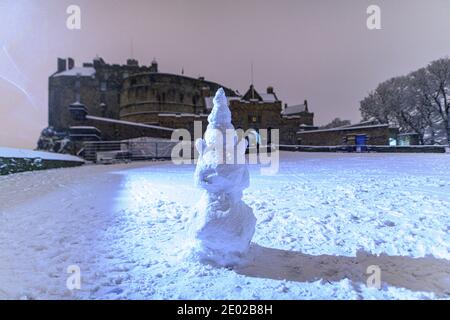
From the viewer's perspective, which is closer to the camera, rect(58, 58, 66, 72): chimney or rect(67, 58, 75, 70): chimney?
rect(58, 58, 66, 72): chimney

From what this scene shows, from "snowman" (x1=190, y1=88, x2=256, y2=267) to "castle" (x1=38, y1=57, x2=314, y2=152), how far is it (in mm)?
33489

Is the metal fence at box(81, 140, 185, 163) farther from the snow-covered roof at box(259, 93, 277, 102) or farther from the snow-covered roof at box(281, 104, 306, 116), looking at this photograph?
the snow-covered roof at box(281, 104, 306, 116)

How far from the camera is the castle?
38281mm

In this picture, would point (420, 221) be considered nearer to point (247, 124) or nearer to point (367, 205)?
point (367, 205)

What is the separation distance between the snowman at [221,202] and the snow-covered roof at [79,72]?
49.5 meters

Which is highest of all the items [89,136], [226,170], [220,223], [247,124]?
[247,124]

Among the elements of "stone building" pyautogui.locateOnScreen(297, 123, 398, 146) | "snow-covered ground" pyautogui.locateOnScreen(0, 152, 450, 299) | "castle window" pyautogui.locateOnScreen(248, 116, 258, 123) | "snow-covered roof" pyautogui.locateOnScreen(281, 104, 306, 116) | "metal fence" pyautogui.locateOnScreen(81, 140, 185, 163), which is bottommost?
"snow-covered ground" pyautogui.locateOnScreen(0, 152, 450, 299)

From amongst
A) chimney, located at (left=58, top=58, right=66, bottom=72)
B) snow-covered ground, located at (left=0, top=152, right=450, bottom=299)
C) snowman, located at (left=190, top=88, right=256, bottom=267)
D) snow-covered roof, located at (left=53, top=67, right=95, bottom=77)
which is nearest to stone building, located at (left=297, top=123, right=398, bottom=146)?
snow-covered ground, located at (left=0, top=152, right=450, bottom=299)

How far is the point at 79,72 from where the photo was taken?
4675 centimetres

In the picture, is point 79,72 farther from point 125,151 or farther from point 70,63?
point 125,151

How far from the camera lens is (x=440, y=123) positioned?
31766 mm
